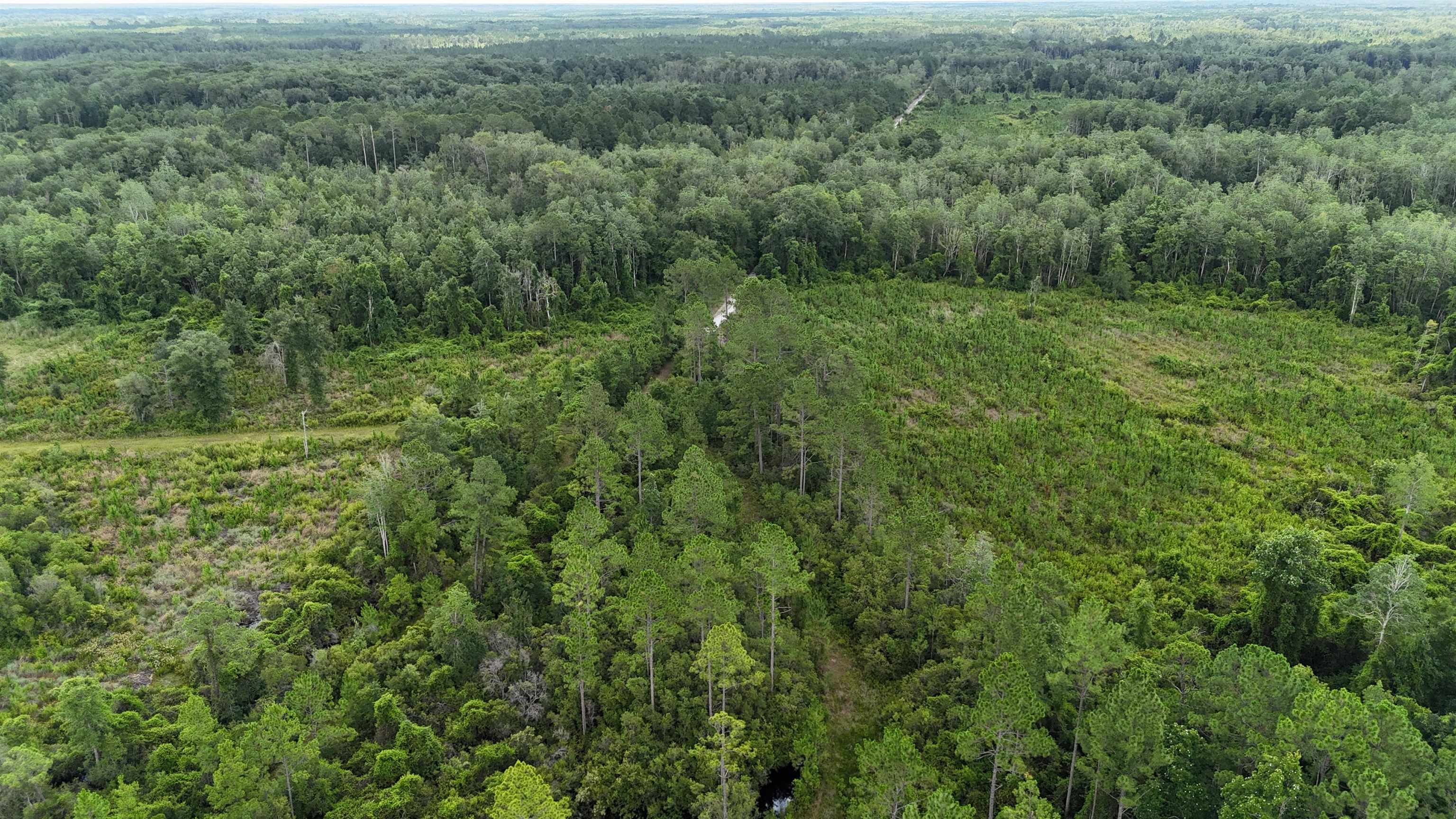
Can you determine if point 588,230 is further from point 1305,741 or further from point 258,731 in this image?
point 1305,741

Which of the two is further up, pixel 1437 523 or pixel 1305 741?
pixel 1305 741

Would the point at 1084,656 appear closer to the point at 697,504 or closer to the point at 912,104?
the point at 697,504

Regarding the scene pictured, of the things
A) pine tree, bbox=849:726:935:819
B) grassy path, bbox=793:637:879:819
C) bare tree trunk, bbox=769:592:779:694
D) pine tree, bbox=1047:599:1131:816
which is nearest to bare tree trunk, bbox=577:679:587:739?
bare tree trunk, bbox=769:592:779:694

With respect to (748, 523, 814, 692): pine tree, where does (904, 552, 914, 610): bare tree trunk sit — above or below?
below

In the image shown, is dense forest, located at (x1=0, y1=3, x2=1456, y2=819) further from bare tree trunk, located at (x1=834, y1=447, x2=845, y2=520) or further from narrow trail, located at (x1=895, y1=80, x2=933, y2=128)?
narrow trail, located at (x1=895, y1=80, x2=933, y2=128)

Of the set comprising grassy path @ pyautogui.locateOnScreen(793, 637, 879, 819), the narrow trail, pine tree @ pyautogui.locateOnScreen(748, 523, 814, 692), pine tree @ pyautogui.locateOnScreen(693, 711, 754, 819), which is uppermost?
the narrow trail

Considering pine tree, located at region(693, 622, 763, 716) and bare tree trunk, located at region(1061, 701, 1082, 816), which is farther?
pine tree, located at region(693, 622, 763, 716)

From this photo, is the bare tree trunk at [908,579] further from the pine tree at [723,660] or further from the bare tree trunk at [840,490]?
the pine tree at [723,660]

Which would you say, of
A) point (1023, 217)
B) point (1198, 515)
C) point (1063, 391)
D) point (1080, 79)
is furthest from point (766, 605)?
point (1080, 79)
